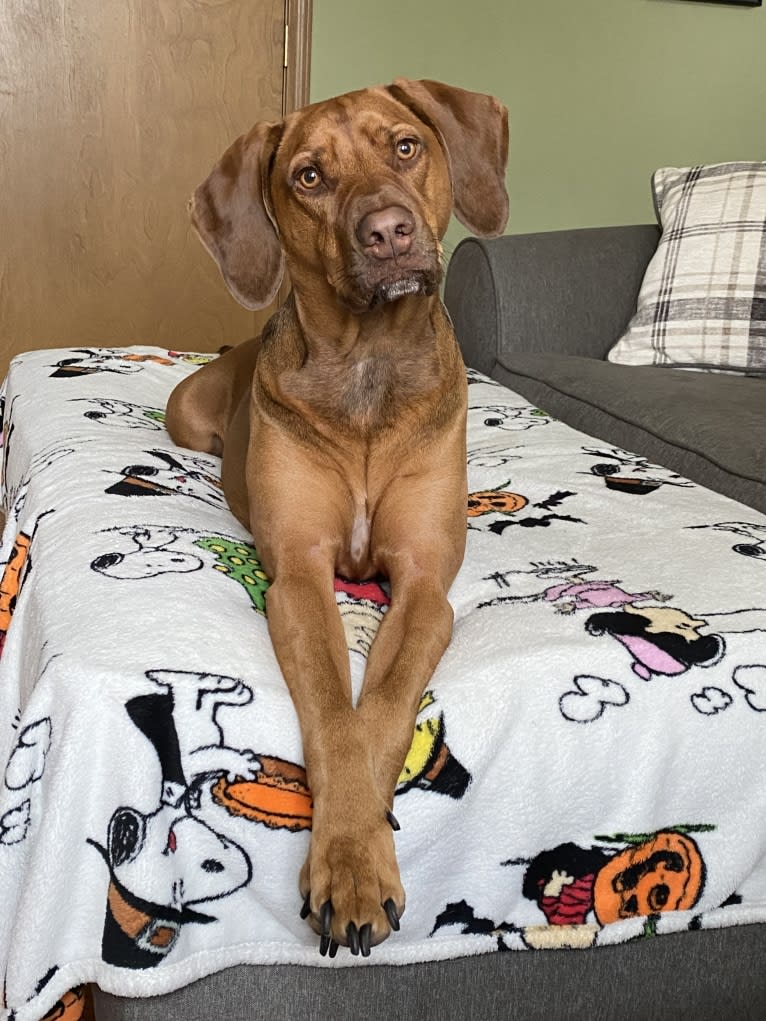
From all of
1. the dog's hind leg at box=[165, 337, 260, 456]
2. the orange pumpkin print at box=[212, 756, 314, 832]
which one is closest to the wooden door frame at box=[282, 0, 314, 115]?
the dog's hind leg at box=[165, 337, 260, 456]

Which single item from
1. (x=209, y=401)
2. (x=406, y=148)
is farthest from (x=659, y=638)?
(x=209, y=401)

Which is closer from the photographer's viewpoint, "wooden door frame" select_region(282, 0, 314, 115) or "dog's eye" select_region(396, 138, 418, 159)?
"dog's eye" select_region(396, 138, 418, 159)

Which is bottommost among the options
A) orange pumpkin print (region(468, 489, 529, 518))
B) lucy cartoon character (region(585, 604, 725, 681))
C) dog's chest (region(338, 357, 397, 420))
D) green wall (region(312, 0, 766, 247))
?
orange pumpkin print (region(468, 489, 529, 518))

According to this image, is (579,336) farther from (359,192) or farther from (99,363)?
(359,192)

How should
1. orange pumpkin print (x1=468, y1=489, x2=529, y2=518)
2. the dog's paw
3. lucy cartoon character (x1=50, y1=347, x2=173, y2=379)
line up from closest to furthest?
1. the dog's paw
2. orange pumpkin print (x1=468, y1=489, x2=529, y2=518)
3. lucy cartoon character (x1=50, y1=347, x2=173, y2=379)

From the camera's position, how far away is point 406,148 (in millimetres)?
1730

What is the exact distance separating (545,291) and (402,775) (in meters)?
2.59

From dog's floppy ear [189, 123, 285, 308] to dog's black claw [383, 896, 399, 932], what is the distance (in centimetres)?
107

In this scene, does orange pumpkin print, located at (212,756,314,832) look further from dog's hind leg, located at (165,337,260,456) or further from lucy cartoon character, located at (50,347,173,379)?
lucy cartoon character, located at (50,347,173,379)

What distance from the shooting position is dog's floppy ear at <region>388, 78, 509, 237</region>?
1.83 meters

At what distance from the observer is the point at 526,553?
5.86 feet

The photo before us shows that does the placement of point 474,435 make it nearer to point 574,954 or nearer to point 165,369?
point 165,369

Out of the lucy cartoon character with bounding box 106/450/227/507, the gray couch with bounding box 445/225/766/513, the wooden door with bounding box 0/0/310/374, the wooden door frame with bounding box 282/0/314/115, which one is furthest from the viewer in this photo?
the wooden door frame with bounding box 282/0/314/115

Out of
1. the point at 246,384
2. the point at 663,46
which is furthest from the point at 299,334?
the point at 663,46
